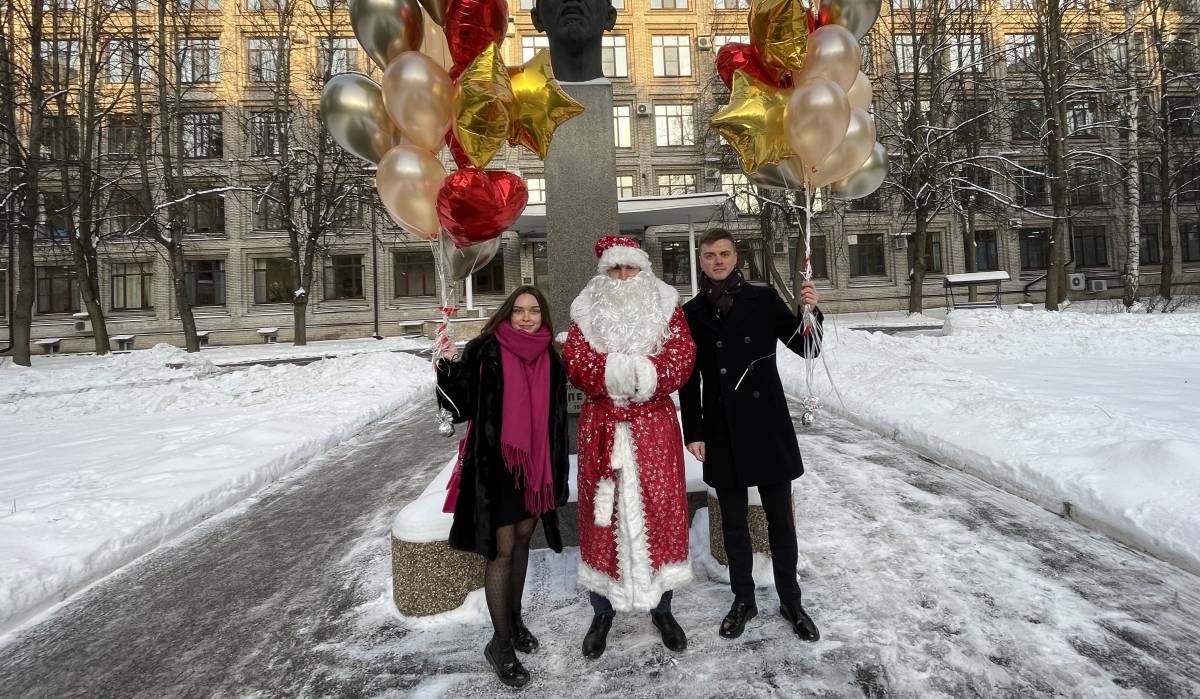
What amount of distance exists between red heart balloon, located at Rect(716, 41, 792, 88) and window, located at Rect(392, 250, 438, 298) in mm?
26645

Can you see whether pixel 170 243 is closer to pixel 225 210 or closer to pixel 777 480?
pixel 225 210

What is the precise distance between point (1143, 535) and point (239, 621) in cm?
566

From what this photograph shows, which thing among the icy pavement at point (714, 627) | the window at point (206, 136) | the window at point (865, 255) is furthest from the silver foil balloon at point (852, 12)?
the window at point (206, 136)

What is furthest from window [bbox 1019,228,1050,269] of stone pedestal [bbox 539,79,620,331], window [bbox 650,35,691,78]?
stone pedestal [bbox 539,79,620,331]

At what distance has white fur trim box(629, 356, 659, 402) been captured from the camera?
2.48m

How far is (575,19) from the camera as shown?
14.0ft

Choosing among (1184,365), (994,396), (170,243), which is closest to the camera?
(994,396)

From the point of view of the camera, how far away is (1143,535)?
3.45m

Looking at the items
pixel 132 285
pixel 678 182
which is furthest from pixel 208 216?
pixel 678 182

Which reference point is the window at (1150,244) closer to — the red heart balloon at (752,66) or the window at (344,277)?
the red heart balloon at (752,66)

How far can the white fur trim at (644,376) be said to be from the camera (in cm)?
248

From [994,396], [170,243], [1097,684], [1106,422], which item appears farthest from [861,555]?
[170,243]

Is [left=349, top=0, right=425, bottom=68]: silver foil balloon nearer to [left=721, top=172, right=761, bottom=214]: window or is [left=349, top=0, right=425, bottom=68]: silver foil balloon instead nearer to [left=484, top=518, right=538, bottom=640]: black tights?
[left=484, top=518, right=538, bottom=640]: black tights

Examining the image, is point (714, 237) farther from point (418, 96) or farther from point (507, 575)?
point (507, 575)
